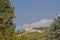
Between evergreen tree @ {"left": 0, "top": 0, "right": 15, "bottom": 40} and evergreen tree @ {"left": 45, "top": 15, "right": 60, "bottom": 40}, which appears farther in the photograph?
evergreen tree @ {"left": 45, "top": 15, "right": 60, "bottom": 40}

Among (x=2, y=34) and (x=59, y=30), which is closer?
(x=2, y=34)

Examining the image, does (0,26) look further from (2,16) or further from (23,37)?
(23,37)

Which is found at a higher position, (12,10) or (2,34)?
(12,10)

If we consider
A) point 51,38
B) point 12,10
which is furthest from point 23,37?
point 12,10

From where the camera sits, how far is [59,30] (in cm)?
4097

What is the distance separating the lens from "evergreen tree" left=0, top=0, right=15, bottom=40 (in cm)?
2528

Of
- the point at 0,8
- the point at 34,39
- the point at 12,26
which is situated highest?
the point at 0,8

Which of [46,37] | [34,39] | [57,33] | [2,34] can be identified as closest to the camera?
[2,34]

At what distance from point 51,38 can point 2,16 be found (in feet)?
→ 57.7

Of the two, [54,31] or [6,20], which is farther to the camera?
[54,31]

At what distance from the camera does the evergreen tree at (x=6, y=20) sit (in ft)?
82.9

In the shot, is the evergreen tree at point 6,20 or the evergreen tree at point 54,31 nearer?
the evergreen tree at point 6,20

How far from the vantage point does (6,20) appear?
25688 millimetres

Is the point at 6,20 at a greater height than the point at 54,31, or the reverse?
the point at 6,20
